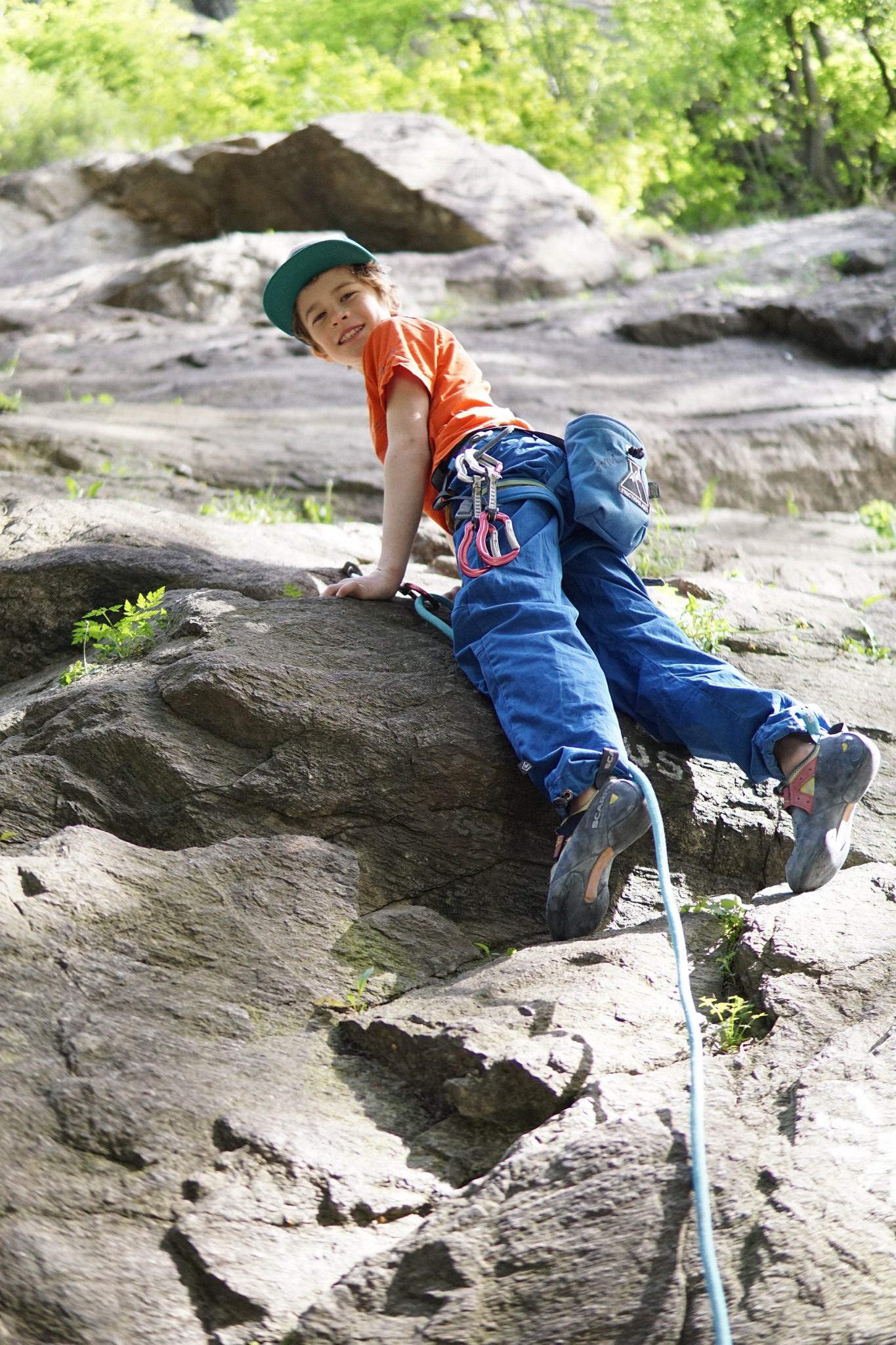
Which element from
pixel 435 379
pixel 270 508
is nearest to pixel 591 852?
pixel 435 379

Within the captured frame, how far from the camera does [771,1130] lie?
198 centimetres

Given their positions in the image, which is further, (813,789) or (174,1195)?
(813,789)

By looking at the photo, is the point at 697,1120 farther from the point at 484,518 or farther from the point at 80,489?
the point at 80,489

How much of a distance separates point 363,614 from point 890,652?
2.24 metres

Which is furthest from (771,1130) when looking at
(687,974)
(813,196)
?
(813,196)

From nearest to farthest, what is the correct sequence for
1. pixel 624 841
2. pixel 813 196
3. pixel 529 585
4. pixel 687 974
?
pixel 687 974 < pixel 624 841 < pixel 529 585 < pixel 813 196

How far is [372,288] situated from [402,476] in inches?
30.9

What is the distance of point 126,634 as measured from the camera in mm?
3543

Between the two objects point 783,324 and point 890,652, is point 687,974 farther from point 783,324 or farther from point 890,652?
point 783,324

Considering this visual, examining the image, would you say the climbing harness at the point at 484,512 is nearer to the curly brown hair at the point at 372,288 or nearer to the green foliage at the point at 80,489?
the curly brown hair at the point at 372,288

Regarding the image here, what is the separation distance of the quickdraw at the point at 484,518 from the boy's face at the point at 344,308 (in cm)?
67

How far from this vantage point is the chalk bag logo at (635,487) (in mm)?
3254

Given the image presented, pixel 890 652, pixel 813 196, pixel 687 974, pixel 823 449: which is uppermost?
pixel 813 196

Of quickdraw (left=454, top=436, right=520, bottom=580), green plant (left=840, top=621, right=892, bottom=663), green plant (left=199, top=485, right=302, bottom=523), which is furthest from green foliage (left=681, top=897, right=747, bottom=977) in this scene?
green plant (left=199, top=485, right=302, bottom=523)
